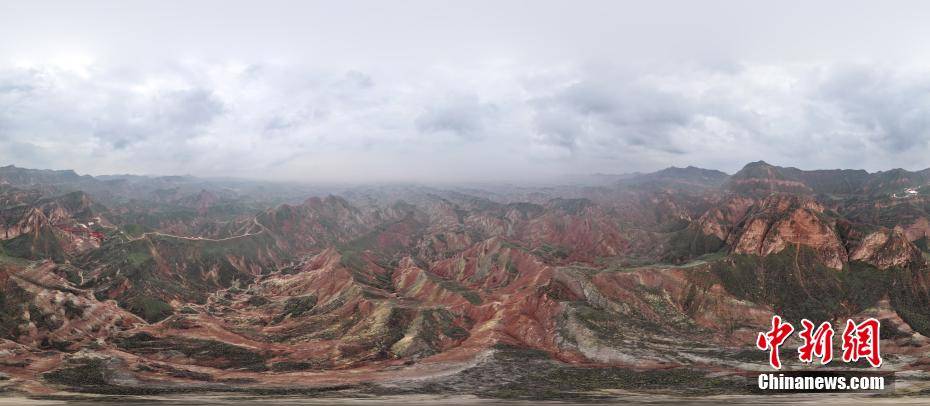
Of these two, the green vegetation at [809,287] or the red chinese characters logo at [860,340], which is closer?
the red chinese characters logo at [860,340]

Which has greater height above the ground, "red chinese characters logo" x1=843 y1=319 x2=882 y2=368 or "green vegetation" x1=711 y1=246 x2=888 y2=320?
"red chinese characters logo" x1=843 y1=319 x2=882 y2=368

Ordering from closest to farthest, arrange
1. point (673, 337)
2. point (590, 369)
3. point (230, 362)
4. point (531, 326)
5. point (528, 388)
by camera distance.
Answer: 1. point (528, 388)
2. point (590, 369)
3. point (230, 362)
4. point (673, 337)
5. point (531, 326)

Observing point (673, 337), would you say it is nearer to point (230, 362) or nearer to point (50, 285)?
point (230, 362)

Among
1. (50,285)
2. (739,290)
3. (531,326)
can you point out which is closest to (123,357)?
(50,285)

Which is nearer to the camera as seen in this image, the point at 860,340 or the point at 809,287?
the point at 860,340

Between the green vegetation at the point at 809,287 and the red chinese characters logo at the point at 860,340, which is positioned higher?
the red chinese characters logo at the point at 860,340

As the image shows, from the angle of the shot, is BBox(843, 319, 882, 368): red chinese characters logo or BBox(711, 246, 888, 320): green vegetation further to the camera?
BBox(711, 246, 888, 320): green vegetation

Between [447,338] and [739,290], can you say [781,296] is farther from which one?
[447,338]

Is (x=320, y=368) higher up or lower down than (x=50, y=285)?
lower down

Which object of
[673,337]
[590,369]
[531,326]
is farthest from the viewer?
[531,326]

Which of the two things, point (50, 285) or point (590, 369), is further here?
point (50, 285)

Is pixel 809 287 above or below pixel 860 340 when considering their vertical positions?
below
